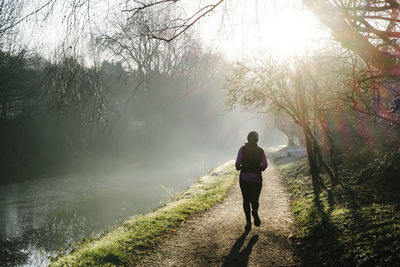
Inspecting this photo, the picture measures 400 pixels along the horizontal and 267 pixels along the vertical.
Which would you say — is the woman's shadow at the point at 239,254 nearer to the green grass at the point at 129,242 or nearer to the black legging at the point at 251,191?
the black legging at the point at 251,191

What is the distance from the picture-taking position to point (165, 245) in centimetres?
615

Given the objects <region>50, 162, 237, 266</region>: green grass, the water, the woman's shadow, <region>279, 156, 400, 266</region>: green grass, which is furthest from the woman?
the water

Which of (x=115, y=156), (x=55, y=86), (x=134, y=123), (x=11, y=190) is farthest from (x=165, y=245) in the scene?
(x=134, y=123)

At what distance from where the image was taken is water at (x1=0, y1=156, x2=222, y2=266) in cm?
1003

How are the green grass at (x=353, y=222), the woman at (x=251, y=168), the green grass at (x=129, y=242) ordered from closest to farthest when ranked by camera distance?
the green grass at (x=353, y=222) < the green grass at (x=129, y=242) < the woman at (x=251, y=168)

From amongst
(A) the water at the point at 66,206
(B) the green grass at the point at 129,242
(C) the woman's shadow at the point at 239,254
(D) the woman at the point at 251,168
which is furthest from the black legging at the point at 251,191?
(A) the water at the point at 66,206

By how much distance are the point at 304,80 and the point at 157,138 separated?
34601mm

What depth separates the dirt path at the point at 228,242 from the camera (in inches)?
198

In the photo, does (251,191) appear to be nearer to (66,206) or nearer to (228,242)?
(228,242)

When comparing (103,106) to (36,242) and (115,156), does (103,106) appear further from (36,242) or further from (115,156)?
(115,156)

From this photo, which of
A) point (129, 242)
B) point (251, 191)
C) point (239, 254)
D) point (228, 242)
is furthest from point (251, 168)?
point (129, 242)

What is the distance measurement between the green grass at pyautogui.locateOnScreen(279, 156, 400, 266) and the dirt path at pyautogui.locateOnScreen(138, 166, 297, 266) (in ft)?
1.28

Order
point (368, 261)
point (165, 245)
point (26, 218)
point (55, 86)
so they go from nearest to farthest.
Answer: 1. point (55, 86)
2. point (368, 261)
3. point (165, 245)
4. point (26, 218)

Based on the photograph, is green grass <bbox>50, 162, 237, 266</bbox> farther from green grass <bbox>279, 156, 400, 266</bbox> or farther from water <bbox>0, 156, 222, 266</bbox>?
water <bbox>0, 156, 222, 266</bbox>
